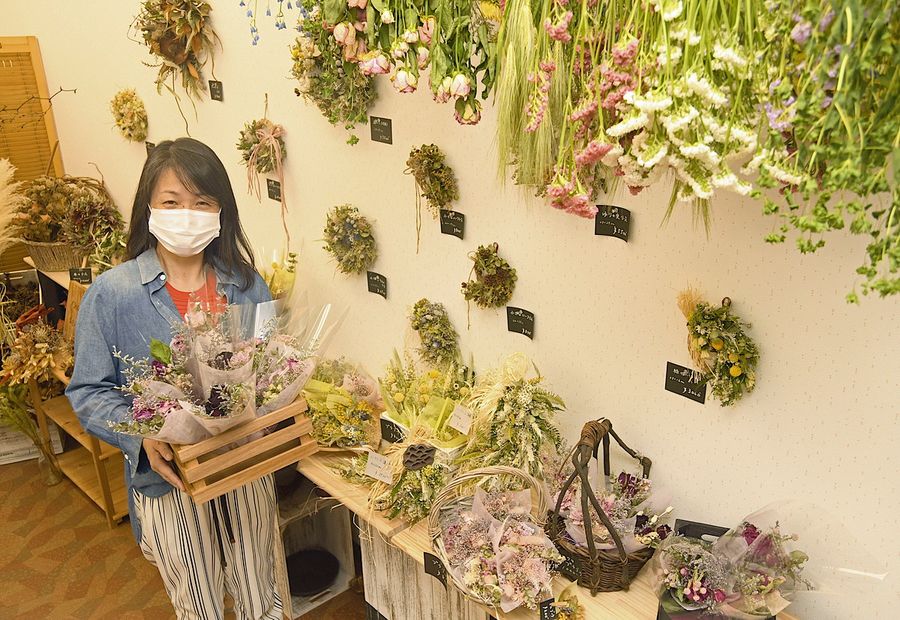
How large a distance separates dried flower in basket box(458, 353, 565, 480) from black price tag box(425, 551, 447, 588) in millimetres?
285

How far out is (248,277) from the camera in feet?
7.55

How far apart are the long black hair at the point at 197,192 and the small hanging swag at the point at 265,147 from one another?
58cm

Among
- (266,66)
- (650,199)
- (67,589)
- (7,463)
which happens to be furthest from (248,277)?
(7,463)

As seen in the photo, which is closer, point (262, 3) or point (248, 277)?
point (248, 277)

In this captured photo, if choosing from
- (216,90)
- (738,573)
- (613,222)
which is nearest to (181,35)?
(216,90)

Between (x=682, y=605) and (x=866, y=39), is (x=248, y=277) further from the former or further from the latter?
(x=866, y=39)

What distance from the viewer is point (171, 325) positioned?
202cm

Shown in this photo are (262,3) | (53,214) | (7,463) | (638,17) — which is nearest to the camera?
(638,17)

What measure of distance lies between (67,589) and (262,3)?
8.17 ft

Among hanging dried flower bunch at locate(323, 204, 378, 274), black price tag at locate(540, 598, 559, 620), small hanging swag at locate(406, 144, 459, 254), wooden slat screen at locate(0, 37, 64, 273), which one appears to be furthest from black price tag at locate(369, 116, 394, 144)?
wooden slat screen at locate(0, 37, 64, 273)

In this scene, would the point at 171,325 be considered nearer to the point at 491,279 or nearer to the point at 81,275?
the point at 491,279

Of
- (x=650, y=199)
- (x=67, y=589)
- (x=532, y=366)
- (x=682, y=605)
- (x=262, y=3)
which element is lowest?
→ (x=67, y=589)

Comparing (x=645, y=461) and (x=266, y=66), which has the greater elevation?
(x=266, y=66)

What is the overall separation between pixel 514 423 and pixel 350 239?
971mm
